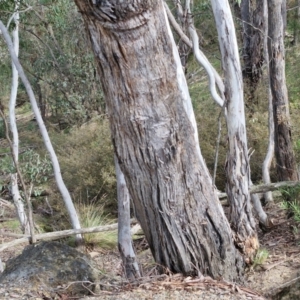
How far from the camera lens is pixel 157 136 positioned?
2734 mm

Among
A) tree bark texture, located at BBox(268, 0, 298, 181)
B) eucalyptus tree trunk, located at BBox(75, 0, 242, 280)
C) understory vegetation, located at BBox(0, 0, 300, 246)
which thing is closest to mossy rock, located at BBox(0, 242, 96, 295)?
eucalyptus tree trunk, located at BBox(75, 0, 242, 280)

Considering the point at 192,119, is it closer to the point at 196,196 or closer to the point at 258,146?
the point at 196,196

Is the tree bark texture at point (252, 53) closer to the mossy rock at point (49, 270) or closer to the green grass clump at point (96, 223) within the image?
the green grass clump at point (96, 223)

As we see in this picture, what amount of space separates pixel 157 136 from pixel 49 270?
72.9 inches

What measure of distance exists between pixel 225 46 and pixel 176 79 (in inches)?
58.7

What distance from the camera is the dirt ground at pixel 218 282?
298 cm

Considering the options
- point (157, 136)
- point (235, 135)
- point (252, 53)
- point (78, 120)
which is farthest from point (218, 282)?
point (78, 120)

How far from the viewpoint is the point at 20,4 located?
8.12 metres

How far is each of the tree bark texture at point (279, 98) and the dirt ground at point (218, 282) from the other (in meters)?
0.58

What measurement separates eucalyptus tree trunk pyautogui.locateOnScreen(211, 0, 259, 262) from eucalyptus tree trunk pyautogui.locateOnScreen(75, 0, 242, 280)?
0.84 metres

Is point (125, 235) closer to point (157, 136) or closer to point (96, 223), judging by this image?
point (157, 136)

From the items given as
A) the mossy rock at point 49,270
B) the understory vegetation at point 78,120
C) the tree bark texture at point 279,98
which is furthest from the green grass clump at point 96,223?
the mossy rock at point 49,270

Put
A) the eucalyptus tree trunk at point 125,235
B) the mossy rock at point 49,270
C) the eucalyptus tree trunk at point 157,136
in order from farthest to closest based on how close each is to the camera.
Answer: the eucalyptus tree trunk at point 125,235 → the mossy rock at point 49,270 → the eucalyptus tree trunk at point 157,136

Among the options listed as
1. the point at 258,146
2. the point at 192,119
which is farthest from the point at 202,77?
the point at 192,119
